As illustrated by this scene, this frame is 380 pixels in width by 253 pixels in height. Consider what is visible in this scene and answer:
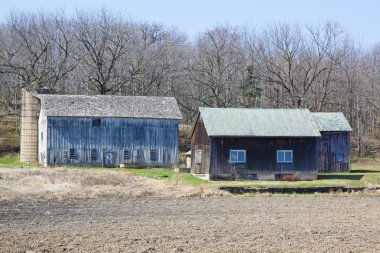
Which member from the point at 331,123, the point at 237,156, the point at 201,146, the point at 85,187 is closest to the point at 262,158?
the point at 237,156

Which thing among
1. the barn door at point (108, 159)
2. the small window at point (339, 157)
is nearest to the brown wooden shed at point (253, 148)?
the small window at point (339, 157)

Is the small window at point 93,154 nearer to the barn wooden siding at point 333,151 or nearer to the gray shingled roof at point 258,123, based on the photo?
the gray shingled roof at point 258,123

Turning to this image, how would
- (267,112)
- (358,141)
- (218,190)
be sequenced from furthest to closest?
(358,141), (267,112), (218,190)

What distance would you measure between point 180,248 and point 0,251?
15.5 feet

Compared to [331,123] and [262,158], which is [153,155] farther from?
[331,123]

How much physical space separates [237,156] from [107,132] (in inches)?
566

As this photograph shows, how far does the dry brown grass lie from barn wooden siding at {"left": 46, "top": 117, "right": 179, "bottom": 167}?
960 cm

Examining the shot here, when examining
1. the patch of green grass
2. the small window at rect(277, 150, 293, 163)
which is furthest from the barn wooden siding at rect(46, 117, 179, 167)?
the small window at rect(277, 150, 293, 163)

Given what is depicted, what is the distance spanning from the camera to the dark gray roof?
178ft

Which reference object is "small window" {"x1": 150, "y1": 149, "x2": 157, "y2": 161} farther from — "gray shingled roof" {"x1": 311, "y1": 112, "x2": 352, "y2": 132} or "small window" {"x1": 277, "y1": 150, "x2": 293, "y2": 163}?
"small window" {"x1": 277, "y1": 150, "x2": 293, "y2": 163}

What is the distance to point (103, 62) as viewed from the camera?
75625 millimetres

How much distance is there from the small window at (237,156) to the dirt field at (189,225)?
37.3ft

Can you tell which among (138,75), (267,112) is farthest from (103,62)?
(267,112)

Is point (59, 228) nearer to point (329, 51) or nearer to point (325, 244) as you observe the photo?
point (325, 244)
